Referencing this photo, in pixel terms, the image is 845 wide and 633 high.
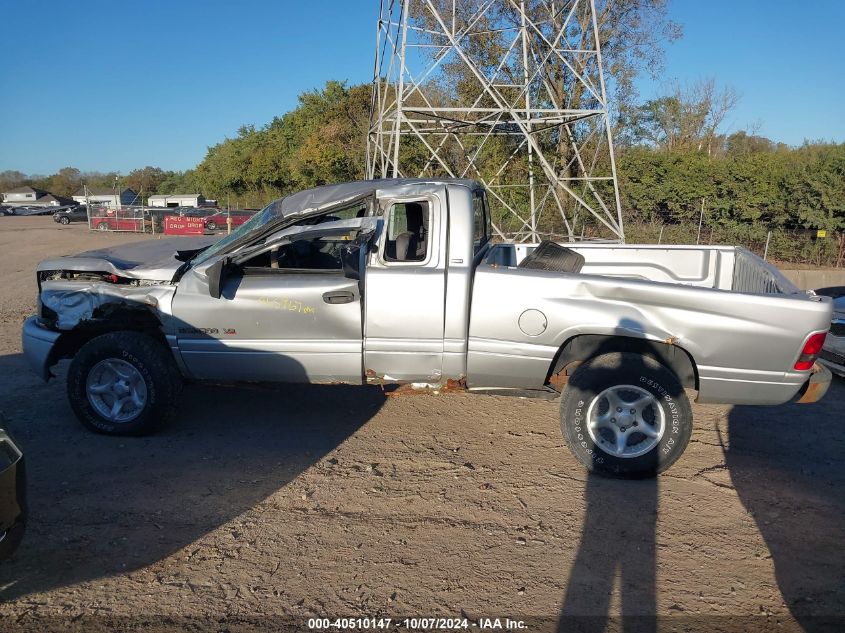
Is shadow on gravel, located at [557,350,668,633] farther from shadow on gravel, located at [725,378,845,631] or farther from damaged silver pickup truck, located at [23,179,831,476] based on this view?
shadow on gravel, located at [725,378,845,631]

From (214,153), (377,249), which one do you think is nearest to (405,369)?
(377,249)

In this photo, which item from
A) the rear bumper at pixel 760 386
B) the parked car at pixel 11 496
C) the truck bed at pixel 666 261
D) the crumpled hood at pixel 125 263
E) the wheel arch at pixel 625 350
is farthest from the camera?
the truck bed at pixel 666 261

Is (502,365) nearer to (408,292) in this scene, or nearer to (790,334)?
(408,292)

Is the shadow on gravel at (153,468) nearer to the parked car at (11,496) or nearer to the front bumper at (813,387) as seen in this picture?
the parked car at (11,496)

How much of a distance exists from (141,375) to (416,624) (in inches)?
121

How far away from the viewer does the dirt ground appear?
3221 millimetres

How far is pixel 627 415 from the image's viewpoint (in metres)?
4.52

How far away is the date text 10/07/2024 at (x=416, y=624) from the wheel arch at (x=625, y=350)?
1984 mm

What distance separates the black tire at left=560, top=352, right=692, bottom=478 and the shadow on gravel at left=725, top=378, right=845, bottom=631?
628mm

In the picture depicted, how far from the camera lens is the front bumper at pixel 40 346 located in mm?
5270

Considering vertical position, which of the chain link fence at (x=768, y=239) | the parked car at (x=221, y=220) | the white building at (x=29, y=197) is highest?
the white building at (x=29, y=197)

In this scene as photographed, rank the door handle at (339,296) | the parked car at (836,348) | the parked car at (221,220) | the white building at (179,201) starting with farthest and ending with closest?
the white building at (179,201), the parked car at (221,220), the parked car at (836,348), the door handle at (339,296)

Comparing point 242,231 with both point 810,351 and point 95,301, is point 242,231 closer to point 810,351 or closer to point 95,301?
point 95,301

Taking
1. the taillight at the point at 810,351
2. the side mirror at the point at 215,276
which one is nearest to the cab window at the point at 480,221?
the side mirror at the point at 215,276
